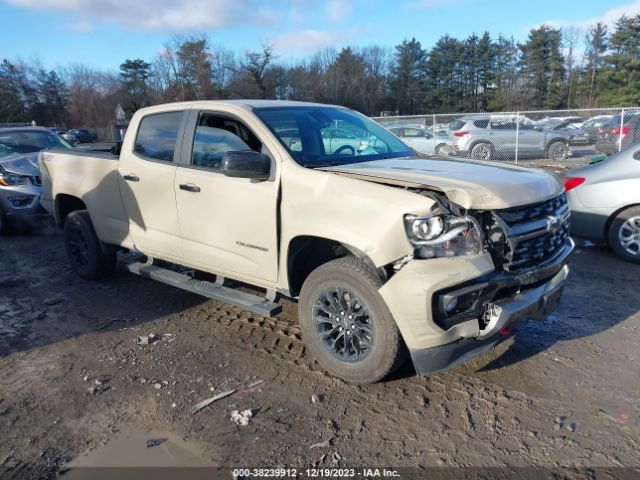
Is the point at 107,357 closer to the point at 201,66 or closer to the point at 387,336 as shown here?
the point at 387,336

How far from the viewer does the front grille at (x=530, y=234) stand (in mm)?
3131

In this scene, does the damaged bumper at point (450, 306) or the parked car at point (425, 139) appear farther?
the parked car at point (425, 139)

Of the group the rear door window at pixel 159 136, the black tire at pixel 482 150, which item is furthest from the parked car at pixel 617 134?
the rear door window at pixel 159 136

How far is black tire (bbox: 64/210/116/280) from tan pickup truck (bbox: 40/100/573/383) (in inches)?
27.6

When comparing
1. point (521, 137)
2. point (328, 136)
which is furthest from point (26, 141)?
point (521, 137)

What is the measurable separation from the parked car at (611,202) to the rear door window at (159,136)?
188 inches

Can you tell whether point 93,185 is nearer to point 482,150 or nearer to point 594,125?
point 482,150

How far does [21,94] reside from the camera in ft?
209

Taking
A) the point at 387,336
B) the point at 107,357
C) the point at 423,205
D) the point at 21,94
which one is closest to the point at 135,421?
the point at 107,357

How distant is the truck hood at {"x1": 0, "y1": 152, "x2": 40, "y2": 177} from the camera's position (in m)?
8.26

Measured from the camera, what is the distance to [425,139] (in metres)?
18.7

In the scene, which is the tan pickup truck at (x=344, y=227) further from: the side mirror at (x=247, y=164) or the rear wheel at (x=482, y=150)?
the rear wheel at (x=482, y=150)

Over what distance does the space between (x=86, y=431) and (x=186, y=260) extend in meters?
1.81

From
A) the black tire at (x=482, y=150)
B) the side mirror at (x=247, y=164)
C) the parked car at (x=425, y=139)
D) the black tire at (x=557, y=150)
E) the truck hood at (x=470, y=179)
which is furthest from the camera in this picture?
the parked car at (x=425, y=139)
